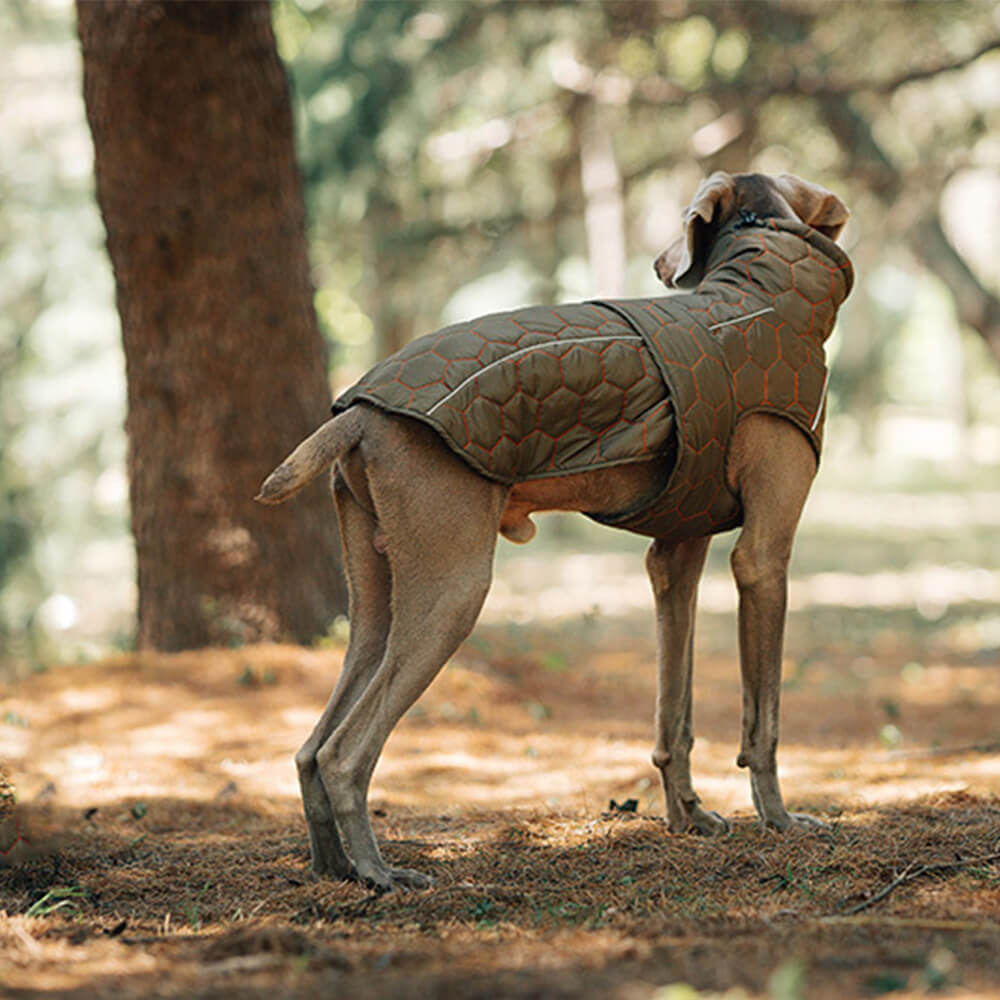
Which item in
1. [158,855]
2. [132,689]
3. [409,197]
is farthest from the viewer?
[409,197]

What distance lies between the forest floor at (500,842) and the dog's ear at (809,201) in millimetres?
2533

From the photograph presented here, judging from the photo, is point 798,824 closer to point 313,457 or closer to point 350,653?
point 350,653

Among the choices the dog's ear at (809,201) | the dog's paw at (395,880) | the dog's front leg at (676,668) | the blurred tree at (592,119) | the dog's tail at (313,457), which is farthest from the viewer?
the blurred tree at (592,119)

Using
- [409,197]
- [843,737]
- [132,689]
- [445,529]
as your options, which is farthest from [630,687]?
[409,197]

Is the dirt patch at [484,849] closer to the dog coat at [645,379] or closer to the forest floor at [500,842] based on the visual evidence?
the forest floor at [500,842]

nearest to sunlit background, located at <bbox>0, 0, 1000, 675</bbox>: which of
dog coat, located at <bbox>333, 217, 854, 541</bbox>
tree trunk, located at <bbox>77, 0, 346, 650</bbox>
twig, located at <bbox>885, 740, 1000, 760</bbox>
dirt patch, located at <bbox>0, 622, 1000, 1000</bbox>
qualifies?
tree trunk, located at <bbox>77, 0, 346, 650</bbox>

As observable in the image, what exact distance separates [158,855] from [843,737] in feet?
15.8

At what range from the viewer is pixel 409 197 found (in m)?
18.4

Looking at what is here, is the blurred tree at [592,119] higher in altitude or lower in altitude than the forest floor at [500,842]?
higher

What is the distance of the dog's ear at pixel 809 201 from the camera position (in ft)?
17.9

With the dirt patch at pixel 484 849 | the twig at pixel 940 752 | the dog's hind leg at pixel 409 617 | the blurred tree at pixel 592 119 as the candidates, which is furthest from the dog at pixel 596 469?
the blurred tree at pixel 592 119

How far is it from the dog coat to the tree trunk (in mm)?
4099

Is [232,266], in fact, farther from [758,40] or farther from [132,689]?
[758,40]

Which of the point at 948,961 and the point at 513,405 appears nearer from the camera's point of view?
the point at 948,961
